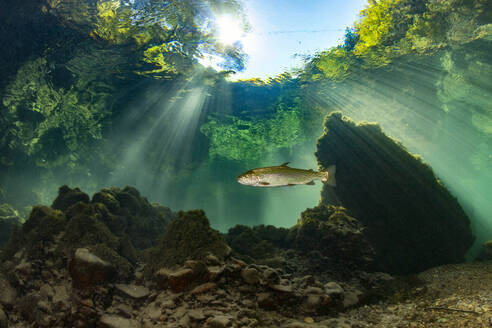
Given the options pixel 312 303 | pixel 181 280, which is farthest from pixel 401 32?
pixel 181 280

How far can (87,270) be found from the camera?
14.5 feet

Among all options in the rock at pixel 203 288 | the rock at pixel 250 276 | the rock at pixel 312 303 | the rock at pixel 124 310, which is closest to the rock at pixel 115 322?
the rock at pixel 124 310

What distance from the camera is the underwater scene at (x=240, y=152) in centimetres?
414

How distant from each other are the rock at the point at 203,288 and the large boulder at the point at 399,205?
6858mm

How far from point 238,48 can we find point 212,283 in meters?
11.1

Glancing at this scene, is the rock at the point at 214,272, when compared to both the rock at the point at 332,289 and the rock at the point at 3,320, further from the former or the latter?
the rock at the point at 3,320

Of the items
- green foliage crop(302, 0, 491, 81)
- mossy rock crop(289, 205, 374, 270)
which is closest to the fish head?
mossy rock crop(289, 205, 374, 270)

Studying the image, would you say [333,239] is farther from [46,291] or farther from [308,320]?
[46,291]

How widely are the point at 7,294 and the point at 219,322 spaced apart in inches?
196

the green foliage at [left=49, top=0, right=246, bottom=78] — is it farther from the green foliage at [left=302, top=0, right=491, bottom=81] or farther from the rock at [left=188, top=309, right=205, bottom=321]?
the rock at [left=188, top=309, right=205, bottom=321]

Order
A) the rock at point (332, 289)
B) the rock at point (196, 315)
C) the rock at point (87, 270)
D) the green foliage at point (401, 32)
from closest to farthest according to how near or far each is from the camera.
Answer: the rock at point (196, 315) → the rock at point (87, 270) → the rock at point (332, 289) → the green foliage at point (401, 32)

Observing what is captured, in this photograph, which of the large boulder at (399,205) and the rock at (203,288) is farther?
the large boulder at (399,205)

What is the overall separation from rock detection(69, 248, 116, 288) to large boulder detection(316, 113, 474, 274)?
338 inches

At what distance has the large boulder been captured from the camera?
25.6ft
